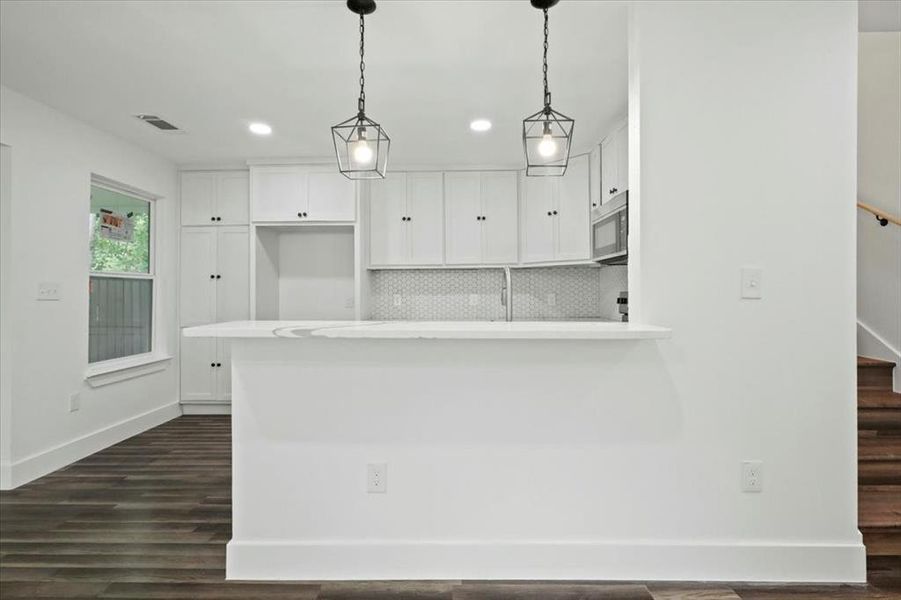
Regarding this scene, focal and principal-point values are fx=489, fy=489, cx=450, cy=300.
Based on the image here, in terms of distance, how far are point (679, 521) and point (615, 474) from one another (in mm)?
320

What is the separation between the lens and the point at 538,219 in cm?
449

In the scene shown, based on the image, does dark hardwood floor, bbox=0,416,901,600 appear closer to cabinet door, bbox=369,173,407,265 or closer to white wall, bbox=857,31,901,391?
white wall, bbox=857,31,901,391

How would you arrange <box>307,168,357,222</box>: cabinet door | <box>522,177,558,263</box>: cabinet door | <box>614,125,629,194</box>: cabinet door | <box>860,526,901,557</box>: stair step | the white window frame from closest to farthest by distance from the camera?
<box>860,526,901,557</box>: stair step
<box>614,125,629,194</box>: cabinet door
the white window frame
<box>522,177,558,263</box>: cabinet door
<box>307,168,357,222</box>: cabinet door

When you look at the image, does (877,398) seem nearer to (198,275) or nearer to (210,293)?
(210,293)

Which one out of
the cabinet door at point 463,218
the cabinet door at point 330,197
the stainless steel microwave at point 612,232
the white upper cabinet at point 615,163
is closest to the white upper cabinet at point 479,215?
the cabinet door at point 463,218

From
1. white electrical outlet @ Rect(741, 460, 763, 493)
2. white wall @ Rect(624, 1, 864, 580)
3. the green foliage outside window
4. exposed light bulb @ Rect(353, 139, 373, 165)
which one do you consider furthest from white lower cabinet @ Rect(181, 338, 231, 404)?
white electrical outlet @ Rect(741, 460, 763, 493)

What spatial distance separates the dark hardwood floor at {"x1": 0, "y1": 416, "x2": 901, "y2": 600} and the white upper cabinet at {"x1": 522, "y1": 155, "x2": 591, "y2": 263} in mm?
2702

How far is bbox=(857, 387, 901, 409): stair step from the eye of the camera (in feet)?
8.87

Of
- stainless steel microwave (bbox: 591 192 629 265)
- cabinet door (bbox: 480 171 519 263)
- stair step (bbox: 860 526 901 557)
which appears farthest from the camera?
cabinet door (bbox: 480 171 519 263)

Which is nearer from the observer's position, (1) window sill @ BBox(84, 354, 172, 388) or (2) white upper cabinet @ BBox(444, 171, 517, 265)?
(1) window sill @ BBox(84, 354, 172, 388)

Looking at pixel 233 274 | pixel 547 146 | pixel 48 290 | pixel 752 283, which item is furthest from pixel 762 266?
pixel 233 274

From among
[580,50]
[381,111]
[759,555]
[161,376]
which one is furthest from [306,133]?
[759,555]

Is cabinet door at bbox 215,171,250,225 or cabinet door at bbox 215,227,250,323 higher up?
cabinet door at bbox 215,171,250,225

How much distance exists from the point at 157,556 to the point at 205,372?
9.19 ft
